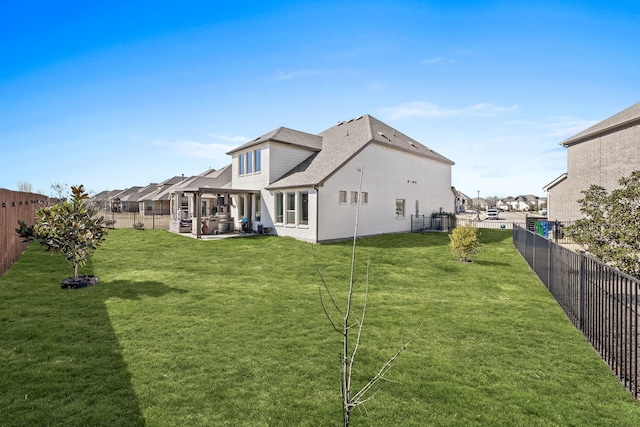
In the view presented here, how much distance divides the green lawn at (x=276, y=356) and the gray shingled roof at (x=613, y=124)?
1881 cm

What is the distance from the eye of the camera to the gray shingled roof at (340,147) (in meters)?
18.8

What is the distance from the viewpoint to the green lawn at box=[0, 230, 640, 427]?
3.63 meters

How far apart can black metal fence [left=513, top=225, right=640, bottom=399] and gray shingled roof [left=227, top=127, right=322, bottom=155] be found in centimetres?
1681

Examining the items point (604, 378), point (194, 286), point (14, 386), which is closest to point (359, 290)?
point (194, 286)

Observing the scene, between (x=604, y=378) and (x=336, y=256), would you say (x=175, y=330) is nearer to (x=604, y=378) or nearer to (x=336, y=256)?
(x=604, y=378)

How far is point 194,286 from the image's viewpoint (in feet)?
31.1

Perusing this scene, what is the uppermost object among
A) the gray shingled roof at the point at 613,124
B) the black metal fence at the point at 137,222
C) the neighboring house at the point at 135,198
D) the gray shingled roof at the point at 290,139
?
the gray shingled roof at the point at 613,124

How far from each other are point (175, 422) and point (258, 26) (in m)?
15.0

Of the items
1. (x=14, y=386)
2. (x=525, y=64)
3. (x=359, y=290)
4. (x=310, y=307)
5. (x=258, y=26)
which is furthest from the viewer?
(x=525, y=64)

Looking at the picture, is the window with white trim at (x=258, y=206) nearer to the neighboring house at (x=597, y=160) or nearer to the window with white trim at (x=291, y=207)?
the window with white trim at (x=291, y=207)

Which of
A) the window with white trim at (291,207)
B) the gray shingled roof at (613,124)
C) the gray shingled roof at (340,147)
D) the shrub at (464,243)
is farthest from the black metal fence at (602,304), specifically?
the gray shingled roof at (613,124)

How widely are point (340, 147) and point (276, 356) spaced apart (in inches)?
725

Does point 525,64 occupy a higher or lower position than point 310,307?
higher

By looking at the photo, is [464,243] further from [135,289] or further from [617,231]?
[135,289]
